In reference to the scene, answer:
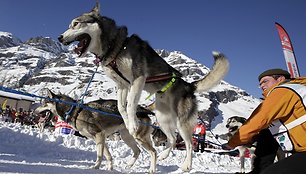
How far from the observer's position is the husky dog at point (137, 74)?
375 centimetres

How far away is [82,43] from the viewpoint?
3.77 m

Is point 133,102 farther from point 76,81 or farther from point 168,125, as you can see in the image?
point 76,81

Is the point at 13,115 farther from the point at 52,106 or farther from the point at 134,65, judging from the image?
the point at 134,65

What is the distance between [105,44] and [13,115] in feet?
50.6

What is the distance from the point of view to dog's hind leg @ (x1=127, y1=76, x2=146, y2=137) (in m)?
3.64

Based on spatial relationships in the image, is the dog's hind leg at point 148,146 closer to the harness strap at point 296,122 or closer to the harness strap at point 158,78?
the harness strap at point 158,78

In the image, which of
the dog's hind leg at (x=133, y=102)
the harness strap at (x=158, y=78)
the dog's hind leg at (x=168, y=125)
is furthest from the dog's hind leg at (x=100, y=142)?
the harness strap at (x=158, y=78)

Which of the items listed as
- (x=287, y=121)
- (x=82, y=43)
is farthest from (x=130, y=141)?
(x=287, y=121)

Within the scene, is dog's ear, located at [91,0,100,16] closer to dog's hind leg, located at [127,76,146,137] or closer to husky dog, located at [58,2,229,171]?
husky dog, located at [58,2,229,171]

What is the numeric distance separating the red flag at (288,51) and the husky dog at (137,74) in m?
6.59

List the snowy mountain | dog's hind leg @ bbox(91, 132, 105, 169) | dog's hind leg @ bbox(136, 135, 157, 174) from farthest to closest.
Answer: the snowy mountain, dog's hind leg @ bbox(91, 132, 105, 169), dog's hind leg @ bbox(136, 135, 157, 174)

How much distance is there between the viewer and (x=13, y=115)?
17328 mm

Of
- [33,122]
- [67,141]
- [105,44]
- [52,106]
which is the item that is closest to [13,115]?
[33,122]

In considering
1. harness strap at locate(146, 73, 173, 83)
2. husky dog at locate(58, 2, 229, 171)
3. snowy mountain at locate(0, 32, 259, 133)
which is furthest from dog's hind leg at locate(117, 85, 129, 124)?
snowy mountain at locate(0, 32, 259, 133)
